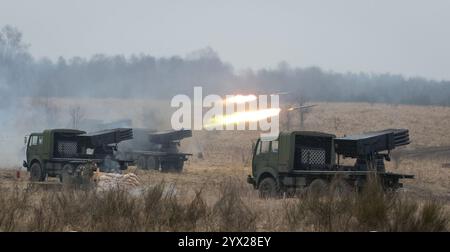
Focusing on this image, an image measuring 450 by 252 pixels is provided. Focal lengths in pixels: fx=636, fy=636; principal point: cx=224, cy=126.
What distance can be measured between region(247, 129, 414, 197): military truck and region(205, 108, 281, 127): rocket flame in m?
16.3

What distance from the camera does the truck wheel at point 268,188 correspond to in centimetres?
2052

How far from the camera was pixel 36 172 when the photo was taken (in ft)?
92.9

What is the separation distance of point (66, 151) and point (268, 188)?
37.0ft

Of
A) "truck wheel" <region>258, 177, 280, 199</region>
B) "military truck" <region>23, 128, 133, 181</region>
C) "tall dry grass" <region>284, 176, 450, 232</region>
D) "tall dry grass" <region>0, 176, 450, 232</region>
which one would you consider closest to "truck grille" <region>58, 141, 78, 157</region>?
"military truck" <region>23, 128, 133, 181</region>

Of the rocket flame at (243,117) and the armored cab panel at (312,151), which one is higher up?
the rocket flame at (243,117)

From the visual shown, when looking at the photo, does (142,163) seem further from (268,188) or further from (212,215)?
(212,215)

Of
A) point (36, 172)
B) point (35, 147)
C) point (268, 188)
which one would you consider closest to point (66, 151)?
point (35, 147)

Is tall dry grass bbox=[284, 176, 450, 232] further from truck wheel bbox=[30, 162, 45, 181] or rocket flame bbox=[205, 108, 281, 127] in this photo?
rocket flame bbox=[205, 108, 281, 127]

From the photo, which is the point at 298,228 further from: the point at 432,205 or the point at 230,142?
the point at 230,142

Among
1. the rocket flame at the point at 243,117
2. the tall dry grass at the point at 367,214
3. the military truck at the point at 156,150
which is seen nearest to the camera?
the tall dry grass at the point at 367,214

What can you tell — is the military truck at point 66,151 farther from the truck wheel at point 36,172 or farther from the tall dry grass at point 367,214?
the tall dry grass at point 367,214

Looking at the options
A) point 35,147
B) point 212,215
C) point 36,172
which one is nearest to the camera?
point 212,215

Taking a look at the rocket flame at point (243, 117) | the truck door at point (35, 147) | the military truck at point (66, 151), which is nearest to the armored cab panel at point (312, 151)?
the military truck at point (66, 151)
